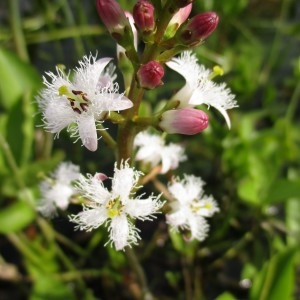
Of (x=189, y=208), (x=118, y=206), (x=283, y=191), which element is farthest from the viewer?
(x=283, y=191)

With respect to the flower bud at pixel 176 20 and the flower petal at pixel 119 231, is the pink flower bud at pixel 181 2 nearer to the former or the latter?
the flower bud at pixel 176 20

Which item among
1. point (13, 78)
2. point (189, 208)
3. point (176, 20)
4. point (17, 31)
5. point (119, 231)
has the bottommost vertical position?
point (119, 231)

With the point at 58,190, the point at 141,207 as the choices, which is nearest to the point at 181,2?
the point at 141,207

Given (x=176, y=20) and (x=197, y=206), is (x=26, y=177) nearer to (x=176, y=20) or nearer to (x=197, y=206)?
(x=197, y=206)

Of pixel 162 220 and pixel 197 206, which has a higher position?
pixel 162 220

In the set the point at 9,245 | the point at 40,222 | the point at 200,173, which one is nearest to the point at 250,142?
the point at 200,173

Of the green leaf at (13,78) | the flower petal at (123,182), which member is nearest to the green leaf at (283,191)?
the flower petal at (123,182)
